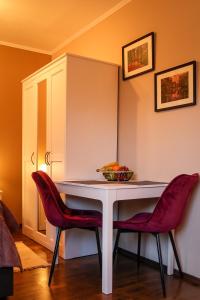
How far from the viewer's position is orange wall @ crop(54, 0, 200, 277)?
2.56 meters

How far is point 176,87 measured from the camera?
8.89ft

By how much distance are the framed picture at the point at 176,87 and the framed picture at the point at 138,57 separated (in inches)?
7.8

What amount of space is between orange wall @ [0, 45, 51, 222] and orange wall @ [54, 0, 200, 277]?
149 centimetres

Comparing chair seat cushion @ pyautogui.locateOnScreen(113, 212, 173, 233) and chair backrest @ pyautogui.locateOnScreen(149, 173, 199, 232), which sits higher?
chair backrest @ pyautogui.locateOnScreen(149, 173, 199, 232)

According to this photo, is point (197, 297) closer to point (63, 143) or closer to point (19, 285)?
point (19, 285)

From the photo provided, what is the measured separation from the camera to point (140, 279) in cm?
255

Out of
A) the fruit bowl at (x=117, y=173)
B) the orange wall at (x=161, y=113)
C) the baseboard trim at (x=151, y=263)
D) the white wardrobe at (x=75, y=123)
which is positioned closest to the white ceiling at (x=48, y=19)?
the orange wall at (x=161, y=113)

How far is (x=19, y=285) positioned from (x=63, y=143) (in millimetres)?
1314

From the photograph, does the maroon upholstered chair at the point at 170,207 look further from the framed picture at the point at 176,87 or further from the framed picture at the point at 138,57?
the framed picture at the point at 138,57

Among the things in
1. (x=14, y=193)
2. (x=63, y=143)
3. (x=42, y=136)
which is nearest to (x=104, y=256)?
(x=63, y=143)

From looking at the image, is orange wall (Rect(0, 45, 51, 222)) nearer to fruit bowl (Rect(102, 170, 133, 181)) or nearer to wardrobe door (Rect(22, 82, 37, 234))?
wardrobe door (Rect(22, 82, 37, 234))

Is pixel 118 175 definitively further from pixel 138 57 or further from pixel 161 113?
pixel 138 57

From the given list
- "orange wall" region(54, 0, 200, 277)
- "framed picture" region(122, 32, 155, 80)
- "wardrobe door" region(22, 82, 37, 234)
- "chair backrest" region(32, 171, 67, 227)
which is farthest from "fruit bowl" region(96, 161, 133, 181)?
"wardrobe door" region(22, 82, 37, 234)

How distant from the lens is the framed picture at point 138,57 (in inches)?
117
